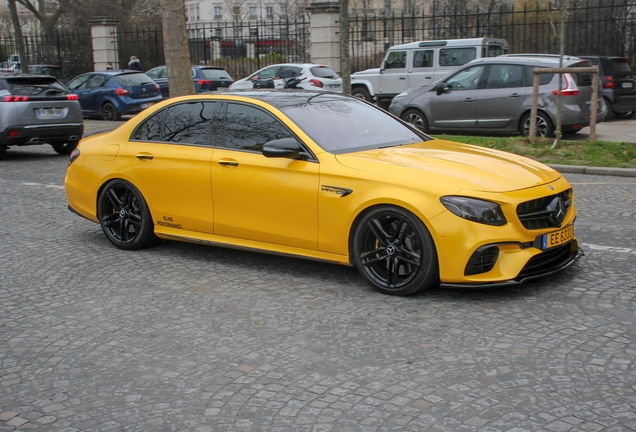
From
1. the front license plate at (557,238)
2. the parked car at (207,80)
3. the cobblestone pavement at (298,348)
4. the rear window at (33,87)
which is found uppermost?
the rear window at (33,87)

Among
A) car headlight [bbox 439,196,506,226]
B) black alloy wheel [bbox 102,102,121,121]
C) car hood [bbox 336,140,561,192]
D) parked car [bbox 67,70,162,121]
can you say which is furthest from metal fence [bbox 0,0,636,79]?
car headlight [bbox 439,196,506,226]

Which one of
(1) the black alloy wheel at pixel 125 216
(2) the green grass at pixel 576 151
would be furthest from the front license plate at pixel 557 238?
(2) the green grass at pixel 576 151

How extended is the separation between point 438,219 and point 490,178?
56 cm

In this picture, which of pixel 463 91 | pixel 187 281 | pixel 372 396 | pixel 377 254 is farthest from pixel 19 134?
pixel 372 396

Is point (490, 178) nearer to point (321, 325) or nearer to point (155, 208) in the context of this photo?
point (321, 325)

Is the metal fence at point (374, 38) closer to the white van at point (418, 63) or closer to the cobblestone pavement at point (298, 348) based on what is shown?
the white van at point (418, 63)

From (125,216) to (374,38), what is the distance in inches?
906

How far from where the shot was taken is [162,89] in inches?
1113

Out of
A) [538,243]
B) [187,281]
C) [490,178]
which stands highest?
[490,178]

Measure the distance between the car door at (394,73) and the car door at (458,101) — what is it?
656 cm

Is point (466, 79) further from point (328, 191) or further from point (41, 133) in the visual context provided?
point (328, 191)

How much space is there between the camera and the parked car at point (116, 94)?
2406cm

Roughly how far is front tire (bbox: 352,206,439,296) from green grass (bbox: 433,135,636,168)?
24.7ft

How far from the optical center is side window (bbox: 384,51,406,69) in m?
23.5
